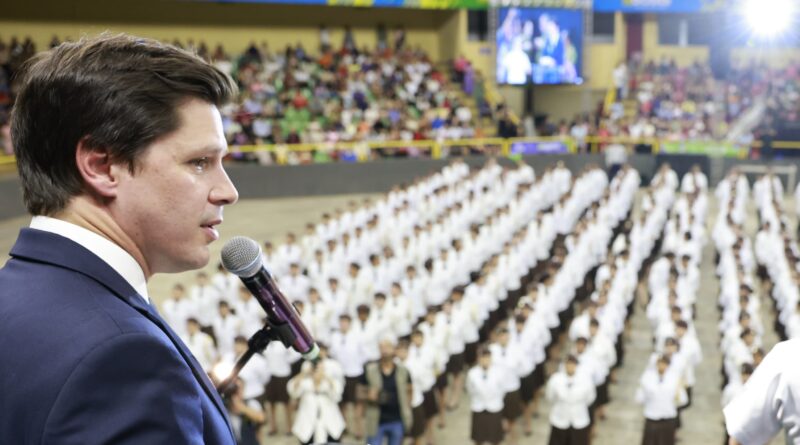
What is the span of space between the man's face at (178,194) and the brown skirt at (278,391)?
8.63 meters

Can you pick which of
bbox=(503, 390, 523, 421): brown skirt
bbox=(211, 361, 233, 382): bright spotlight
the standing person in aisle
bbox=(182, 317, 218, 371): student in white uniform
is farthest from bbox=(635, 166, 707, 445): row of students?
bbox=(211, 361, 233, 382): bright spotlight

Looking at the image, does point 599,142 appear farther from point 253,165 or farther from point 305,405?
point 305,405

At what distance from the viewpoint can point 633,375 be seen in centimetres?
1079

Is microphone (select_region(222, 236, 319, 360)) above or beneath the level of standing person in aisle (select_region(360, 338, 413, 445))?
above

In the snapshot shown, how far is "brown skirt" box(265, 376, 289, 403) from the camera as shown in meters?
9.64

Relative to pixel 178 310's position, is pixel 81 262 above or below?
above

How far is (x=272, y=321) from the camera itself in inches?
79.7

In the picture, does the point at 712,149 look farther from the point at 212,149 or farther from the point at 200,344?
the point at 212,149

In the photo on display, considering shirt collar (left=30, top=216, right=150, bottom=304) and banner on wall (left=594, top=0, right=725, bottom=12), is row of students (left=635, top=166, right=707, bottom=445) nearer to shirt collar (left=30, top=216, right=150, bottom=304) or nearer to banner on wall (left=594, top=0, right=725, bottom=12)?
shirt collar (left=30, top=216, right=150, bottom=304)

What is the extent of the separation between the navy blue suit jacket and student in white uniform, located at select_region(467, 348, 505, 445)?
7.69 m

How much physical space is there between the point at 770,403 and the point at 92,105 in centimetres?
178

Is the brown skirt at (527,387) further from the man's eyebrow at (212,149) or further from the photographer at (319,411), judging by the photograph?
the man's eyebrow at (212,149)

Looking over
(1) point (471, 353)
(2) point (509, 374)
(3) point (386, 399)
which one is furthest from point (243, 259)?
(1) point (471, 353)

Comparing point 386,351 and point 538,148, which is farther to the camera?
point 538,148
